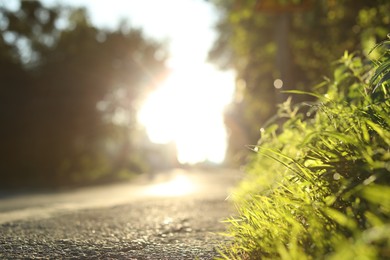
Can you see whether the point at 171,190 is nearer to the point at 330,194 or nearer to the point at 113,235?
the point at 113,235

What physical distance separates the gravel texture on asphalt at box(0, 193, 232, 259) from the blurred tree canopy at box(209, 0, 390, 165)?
2441 millimetres

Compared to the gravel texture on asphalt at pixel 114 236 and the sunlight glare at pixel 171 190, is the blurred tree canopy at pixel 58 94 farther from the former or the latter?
the gravel texture on asphalt at pixel 114 236

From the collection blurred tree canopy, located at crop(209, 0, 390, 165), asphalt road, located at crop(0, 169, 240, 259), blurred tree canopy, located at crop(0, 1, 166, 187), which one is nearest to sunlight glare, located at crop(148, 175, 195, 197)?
blurred tree canopy, located at crop(209, 0, 390, 165)

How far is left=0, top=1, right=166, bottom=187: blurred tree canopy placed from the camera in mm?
18812

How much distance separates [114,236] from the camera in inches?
129

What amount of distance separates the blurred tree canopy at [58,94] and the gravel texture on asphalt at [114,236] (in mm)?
14376

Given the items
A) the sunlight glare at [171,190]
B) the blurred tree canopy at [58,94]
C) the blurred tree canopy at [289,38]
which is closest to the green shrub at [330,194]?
the blurred tree canopy at [289,38]

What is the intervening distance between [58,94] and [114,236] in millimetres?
18127

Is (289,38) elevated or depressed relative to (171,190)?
elevated

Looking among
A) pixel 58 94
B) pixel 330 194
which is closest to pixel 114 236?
pixel 330 194

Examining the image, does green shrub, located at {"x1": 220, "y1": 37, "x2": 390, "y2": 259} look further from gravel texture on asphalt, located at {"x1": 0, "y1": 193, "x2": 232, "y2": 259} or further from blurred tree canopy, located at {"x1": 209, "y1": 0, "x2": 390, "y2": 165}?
blurred tree canopy, located at {"x1": 209, "y1": 0, "x2": 390, "y2": 165}

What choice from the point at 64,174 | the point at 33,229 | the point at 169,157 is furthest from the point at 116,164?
the point at 169,157

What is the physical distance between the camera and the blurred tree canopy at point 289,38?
8.17 m

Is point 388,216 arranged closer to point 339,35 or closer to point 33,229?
point 33,229
